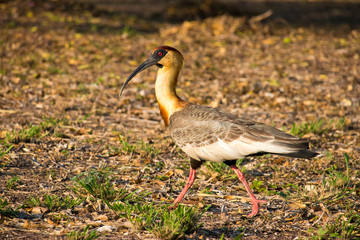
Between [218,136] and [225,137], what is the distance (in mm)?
80

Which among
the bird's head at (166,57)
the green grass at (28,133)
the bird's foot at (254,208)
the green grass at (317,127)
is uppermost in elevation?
the bird's head at (166,57)

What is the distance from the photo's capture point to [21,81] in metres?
8.55

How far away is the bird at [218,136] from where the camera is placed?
454 cm

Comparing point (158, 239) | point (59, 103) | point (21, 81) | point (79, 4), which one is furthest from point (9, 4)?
point (158, 239)

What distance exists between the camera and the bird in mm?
4543

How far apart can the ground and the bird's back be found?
2.05 ft

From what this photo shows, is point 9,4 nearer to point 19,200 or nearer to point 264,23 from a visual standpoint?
point 264,23

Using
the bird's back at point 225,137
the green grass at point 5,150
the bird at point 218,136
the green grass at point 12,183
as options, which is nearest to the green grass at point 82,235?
the bird at point 218,136

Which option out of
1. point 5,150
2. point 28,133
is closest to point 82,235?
point 5,150

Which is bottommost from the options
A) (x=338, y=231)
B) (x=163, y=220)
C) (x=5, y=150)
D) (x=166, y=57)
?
(x=338, y=231)

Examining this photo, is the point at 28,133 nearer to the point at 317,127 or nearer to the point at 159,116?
the point at 159,116

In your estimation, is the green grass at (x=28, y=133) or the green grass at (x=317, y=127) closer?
the green grass at (x=28, y=133)

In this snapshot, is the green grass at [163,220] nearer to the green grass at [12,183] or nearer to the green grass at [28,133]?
the green grass at [12,183]

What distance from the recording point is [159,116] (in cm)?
767
